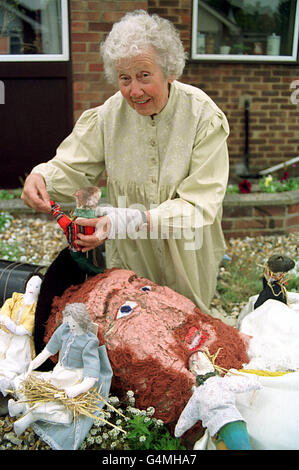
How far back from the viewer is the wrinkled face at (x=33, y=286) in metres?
2.53

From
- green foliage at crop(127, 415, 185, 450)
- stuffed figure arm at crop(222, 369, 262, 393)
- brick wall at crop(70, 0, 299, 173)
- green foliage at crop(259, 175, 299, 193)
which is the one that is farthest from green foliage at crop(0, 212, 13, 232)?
stuffed figure arm at crop(222, 369, 262, 393)

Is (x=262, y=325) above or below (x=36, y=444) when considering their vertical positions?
above

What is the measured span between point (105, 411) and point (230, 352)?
63 cm

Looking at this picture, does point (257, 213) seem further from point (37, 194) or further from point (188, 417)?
point (188, 417)

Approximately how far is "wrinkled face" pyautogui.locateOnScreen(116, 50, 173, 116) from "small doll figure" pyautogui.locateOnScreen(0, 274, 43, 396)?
41.2 inches

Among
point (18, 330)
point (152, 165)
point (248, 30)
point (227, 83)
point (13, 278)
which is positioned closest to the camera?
point (18, 330)

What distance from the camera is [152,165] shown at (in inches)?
110

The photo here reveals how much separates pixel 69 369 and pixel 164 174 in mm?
1154

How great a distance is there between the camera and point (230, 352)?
7.61ft

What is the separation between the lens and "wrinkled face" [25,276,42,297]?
2533mm

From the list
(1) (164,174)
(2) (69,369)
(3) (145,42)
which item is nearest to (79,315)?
(2) (69,369)

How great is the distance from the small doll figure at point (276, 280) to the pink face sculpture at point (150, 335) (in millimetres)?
455

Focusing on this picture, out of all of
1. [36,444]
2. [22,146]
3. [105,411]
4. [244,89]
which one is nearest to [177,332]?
[105,411]

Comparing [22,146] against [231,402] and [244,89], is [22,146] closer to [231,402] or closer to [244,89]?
[244,89]
